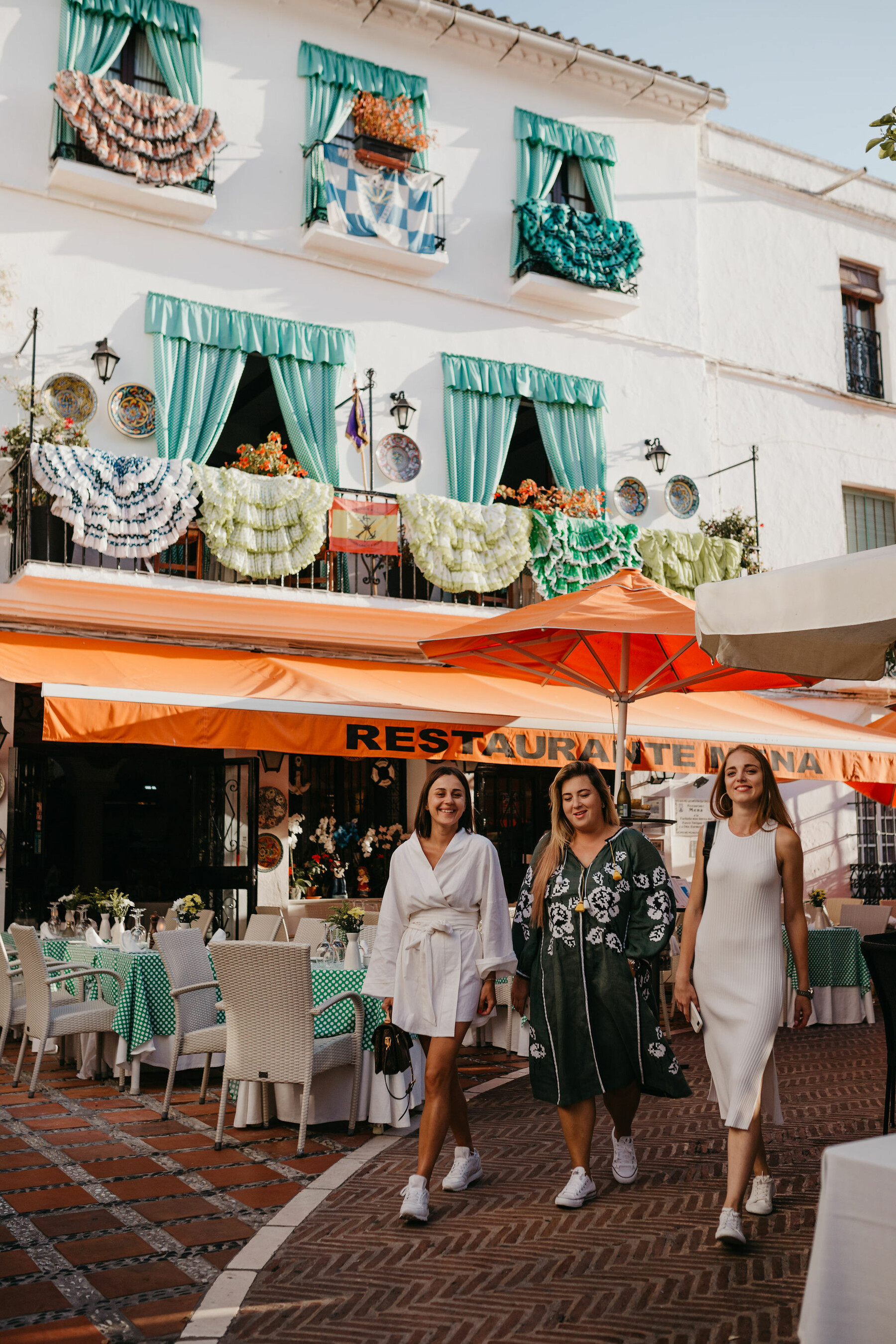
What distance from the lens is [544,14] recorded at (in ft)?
49.7

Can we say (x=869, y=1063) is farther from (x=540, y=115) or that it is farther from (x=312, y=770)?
(x=540, y=115)

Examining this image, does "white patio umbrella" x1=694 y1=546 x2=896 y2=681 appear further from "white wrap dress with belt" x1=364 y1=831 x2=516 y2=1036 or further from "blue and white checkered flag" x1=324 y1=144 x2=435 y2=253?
"blue and white checkered flag" x1=324 y1=144 x2=435 y2=253

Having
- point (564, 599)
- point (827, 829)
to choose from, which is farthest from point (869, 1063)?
point (827, 829)

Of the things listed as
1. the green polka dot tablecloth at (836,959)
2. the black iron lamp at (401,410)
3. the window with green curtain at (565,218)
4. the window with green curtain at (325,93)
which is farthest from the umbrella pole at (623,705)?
the window with green curtain at (565,218)

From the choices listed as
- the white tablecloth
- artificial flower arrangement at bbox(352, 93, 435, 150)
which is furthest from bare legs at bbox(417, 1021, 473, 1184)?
artificial flower arrangement at bbox(352, 93, 435, 150)

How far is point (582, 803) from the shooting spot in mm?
4906

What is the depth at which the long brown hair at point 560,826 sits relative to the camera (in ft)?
16.3

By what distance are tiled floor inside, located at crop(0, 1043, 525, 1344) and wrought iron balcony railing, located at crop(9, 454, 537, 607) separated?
220 inches

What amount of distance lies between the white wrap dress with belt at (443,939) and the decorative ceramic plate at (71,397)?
8571mm

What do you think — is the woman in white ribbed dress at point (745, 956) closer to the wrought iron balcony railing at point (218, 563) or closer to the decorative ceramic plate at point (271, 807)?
the wrought iron balcony railing at point (218, 563)

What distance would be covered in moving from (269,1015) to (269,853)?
6.95m

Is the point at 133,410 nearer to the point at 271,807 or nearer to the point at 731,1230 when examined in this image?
the point at 271,807

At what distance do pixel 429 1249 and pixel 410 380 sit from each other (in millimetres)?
11245

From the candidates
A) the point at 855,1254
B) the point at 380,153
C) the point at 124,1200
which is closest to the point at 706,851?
the point at 855,1254
